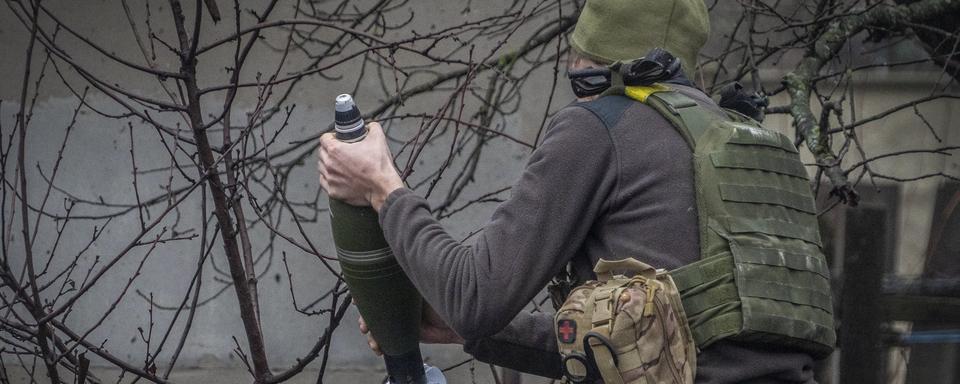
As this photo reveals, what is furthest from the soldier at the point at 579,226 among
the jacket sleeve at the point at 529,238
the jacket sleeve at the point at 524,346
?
the jacket sleeve at the point at 524,346

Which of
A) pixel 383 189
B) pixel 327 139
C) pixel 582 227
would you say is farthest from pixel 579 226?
pixel 327 139

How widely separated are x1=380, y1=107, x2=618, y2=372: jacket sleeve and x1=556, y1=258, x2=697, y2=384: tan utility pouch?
0.28ft

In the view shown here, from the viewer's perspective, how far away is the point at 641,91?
192cm

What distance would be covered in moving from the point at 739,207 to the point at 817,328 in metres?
0.26

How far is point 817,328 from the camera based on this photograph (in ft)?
6.28

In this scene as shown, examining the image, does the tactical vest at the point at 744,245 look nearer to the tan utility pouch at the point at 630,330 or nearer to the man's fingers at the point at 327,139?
the tan utility pouch at the point at 630,330

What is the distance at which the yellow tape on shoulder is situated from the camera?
6.23 ft

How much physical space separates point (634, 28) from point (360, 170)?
546 millimetres

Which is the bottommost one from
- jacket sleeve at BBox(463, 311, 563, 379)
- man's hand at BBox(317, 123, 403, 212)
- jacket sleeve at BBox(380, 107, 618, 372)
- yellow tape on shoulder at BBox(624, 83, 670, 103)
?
jacket sleeve at BBox(463, 311, 563, 379)

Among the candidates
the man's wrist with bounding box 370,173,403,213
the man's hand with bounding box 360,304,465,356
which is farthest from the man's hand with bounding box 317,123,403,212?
the man's hand with bounding box 360,304,465,356

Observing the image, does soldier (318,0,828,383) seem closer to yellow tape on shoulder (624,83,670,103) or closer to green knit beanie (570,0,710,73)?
yellow tape on shoulder (624,83,670,103)

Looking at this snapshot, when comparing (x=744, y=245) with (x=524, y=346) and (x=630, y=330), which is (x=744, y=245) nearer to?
(x=630, y=330)

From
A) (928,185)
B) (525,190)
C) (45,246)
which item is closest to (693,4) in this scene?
(525,190)

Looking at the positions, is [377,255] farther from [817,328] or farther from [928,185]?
[928,185]
